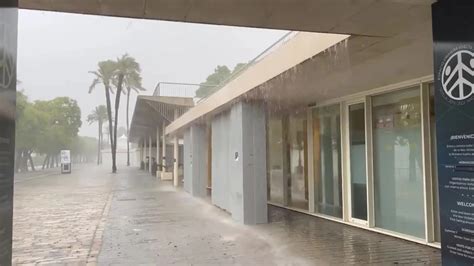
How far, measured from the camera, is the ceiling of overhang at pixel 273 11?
393 cm

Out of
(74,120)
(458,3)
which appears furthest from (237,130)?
(74,120)

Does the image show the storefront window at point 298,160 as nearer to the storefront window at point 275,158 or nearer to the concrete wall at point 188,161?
the storefront window at point 275,158

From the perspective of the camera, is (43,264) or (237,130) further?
(237,130)

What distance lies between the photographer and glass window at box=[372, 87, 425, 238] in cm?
750

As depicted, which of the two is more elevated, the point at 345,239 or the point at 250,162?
the point at 250,162

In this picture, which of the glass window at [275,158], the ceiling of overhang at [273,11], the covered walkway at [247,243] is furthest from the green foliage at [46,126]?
the ceiling of overhang at [273,11]

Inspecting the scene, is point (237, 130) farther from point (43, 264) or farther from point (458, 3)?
point (458, 3)

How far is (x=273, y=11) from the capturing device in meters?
4.15

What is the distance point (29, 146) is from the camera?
4253 cm

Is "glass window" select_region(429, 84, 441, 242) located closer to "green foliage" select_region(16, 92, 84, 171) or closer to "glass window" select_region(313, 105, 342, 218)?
"glass window" select_region(313, 105, 342, 218)

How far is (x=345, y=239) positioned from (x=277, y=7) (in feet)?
16.6

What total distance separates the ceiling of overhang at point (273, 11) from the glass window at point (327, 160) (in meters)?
5.49

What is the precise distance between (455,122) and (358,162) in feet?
17.8

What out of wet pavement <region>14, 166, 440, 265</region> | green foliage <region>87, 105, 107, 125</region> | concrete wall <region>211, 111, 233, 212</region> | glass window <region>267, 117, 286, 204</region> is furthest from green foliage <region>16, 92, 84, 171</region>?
green foliage <region>87, 105, 107, 125</region>
